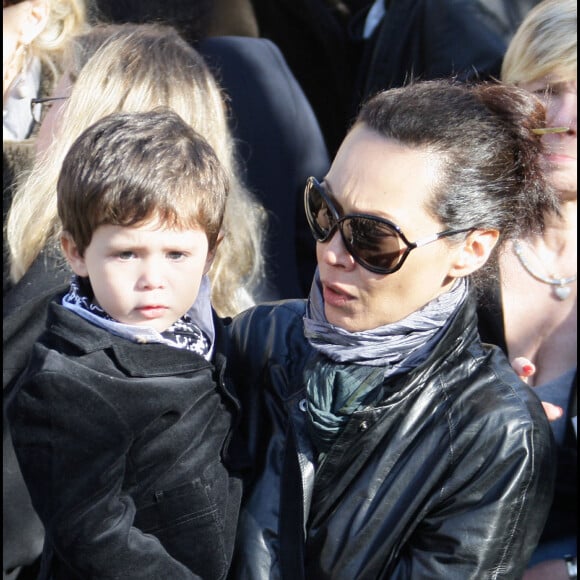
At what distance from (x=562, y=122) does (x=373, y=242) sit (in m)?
1.09

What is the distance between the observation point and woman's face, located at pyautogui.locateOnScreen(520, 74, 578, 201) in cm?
277

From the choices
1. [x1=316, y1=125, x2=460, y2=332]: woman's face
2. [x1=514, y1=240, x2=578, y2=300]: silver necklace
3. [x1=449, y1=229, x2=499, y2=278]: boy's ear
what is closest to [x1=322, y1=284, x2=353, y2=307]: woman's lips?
[x1=316, y1=125, x2=460, y2=332]: woman's face

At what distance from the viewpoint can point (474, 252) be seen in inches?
83.1

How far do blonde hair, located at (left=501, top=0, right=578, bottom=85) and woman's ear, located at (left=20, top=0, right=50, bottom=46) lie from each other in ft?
5.02

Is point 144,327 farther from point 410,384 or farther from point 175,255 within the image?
point 410,384

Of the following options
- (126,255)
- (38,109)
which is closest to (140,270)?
(126,255)

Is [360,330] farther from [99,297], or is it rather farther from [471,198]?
[99,297]

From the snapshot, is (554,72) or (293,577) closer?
(293,577)

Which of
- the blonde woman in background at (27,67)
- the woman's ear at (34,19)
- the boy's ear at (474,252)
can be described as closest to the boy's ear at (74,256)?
the boy's ear at (474,252)

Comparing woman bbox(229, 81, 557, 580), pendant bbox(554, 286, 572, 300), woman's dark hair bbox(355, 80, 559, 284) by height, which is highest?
woman's dark hair bbox(355, 80, 559, 284)

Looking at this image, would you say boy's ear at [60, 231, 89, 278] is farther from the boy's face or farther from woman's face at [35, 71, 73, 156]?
woman's face at [35, 71, 73, 156]

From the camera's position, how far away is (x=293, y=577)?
1.98 m

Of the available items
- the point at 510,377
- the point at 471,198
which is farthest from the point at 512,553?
the point at 471,198

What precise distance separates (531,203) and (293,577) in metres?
1.00
